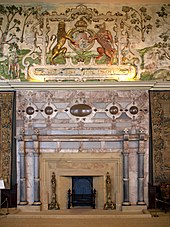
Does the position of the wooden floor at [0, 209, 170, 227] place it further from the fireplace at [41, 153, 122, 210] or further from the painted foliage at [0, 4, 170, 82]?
the painted foliage at [0, 4, 170, 82]

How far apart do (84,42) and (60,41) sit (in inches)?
23.1

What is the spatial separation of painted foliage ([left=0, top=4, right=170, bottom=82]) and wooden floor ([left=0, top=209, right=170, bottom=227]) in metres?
3.14

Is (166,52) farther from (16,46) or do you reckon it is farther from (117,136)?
(16,46)

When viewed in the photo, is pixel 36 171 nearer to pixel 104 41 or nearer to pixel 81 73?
pixel 81 73

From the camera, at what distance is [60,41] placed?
9086 mm

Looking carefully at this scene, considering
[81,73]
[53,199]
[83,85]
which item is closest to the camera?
[83,85]

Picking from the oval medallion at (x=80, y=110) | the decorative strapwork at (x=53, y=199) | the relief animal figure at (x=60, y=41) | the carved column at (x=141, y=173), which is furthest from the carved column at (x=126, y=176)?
the relief animal figure at (x=60, y=41)

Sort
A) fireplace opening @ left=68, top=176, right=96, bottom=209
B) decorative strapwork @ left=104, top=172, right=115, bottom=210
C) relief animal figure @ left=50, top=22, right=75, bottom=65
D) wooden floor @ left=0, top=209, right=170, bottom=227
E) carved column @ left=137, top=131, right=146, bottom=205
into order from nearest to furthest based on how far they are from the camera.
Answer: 1. wooden floor @ left=0, top=209, right=170, bottom=227
2. carved column @ left=137, top=131, right=146, bottom=205
3. decorative strapwork @ left=104, top=172, right=115, bottom=210
4. fireplace opening @ left=68, top=176, right=96, bottom=209
5. relief animal figure @ left=50, top=22, right=75, bottom=65

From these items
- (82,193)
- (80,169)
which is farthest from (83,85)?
(82,193)

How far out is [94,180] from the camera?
29.8 feet

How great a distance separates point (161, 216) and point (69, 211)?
2120mm

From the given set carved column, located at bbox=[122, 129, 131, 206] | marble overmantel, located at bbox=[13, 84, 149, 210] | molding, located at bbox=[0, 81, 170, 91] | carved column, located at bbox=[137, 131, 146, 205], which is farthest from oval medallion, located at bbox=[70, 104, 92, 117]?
carved column, located at bbox=[137, 131, 146, 205]

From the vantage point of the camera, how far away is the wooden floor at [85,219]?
Answer: 767 centimetres

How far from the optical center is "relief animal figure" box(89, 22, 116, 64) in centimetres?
906
